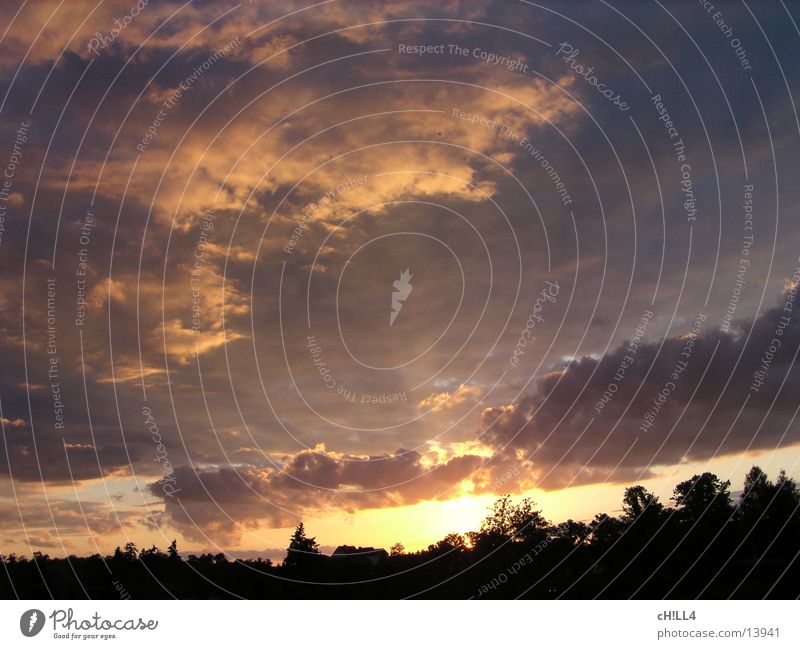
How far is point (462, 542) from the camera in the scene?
96.4 ft

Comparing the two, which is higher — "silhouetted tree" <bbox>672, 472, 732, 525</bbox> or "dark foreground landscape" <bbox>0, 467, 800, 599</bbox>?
"silhouetted tree" <bbox>672, 472, 732, 525</bbox>

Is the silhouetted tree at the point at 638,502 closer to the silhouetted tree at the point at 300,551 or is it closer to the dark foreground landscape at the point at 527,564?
the dark foreground landscape at the point at 527,564

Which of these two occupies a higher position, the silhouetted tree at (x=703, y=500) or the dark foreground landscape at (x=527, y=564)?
the silhouetted tree at (x=703, y=500)

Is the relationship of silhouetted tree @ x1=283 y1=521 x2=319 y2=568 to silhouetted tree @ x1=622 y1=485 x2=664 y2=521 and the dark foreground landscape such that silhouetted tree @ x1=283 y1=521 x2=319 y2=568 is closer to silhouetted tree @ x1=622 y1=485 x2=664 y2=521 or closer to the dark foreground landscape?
the dark foreground landscape

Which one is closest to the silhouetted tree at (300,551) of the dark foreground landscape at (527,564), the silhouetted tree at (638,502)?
the dark foreground landscape at (527,564)

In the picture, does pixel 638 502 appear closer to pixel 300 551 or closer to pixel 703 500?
pixel 703 500

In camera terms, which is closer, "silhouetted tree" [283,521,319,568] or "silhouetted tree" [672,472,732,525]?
"silhouetted tree" [283,521,319,568]

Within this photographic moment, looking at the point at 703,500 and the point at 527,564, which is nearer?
the point at 527,564

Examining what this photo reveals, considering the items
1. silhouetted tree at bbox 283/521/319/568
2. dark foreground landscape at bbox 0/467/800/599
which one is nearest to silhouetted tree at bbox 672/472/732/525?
dark foreground landscape at bbox 0/467/800/599

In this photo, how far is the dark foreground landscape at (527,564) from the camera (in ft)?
81.3

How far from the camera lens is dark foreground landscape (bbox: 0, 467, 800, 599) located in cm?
2478

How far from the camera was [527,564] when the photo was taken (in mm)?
30016

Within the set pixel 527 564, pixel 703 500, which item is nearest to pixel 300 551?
pixel 527 564
